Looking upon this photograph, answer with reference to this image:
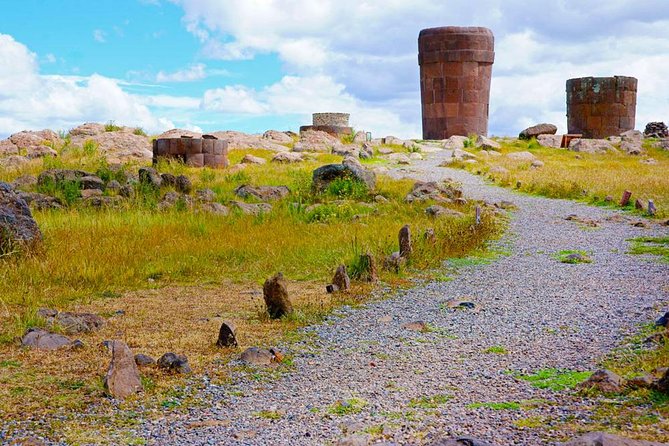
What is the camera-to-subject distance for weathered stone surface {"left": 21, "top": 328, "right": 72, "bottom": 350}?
18.5ft

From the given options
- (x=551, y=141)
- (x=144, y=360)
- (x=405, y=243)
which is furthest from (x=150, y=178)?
(x=551, y=141)

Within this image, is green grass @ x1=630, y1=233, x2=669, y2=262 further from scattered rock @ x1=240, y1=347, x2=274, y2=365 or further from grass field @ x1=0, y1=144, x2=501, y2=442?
scattered rock @ x1=240, y1=347, x2=274, y2=365

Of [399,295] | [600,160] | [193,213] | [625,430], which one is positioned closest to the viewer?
[625,430]

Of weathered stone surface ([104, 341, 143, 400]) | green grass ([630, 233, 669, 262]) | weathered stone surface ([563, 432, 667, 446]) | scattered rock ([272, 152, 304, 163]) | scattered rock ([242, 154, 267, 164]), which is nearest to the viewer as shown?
weathered stone surface ([563, 432, 667, 446])

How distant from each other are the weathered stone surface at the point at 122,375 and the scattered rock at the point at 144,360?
0.31m

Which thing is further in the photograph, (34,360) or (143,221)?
(143,221)

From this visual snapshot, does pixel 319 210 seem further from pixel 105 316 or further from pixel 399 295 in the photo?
pixel 105 316

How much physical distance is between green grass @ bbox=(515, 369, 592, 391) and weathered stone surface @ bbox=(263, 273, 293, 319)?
227 centimetres

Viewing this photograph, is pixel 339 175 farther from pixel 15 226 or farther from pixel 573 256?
pixel 15 226

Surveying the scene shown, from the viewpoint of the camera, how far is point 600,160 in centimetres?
2514

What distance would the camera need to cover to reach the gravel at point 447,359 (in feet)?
13.2

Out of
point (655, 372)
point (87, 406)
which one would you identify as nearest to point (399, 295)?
point (655, 372)

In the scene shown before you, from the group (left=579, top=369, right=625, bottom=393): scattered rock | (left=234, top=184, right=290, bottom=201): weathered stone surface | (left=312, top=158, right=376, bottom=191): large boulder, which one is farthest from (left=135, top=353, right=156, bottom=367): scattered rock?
(left=312, top=158, right=376, bottom=191): large boulder

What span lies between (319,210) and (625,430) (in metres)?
9.44
